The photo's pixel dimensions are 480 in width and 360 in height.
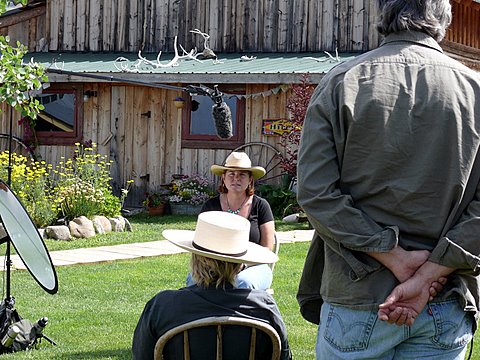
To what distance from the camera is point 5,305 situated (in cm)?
581

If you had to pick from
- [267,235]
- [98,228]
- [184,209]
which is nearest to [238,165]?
[267,235]

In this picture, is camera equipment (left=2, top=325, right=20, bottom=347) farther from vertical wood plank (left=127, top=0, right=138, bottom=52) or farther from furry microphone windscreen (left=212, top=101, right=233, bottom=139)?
vertical wood plank (left=127, top=0, right=138, bottom=52)

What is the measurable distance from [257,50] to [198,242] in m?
13.4

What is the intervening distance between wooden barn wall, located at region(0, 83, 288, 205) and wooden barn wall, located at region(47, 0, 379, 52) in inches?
66.0

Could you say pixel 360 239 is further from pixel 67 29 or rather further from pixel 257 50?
pixel 67 29

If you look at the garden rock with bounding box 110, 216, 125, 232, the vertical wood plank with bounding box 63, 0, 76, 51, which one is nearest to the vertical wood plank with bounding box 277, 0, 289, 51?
the vertical wood plank with bounding box 63, 0, 76, 51

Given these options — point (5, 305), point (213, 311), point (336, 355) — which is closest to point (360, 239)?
point (336, 355)

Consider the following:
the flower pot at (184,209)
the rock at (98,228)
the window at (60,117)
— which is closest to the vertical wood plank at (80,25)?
the window at (60,117)

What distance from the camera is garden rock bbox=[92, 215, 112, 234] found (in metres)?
12.3

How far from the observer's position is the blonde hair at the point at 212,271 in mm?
3461

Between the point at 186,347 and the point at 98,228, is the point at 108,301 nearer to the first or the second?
the point at 186,347

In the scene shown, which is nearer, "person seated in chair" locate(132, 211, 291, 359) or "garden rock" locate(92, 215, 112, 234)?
"person seated in chair" locate(132, 211, 291, 359)

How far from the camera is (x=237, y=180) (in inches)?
249

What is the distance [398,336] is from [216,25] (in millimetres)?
14734
